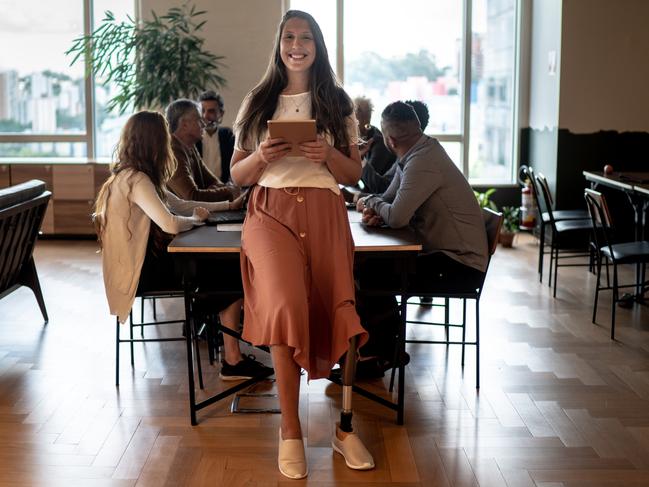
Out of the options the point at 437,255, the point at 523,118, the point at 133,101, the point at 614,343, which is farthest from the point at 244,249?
the point at 523,118

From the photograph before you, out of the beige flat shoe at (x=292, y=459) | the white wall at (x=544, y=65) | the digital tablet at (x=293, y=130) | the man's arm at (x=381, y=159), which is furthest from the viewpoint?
the white wall at (x=544, y=65)

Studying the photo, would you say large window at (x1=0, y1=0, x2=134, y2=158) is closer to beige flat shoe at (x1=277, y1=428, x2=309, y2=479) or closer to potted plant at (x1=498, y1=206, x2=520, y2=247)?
potted plant at (x1=498, y1=206, x2=520, y2=247)

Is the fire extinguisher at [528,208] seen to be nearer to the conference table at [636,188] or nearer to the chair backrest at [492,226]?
the conference table at [636,188]

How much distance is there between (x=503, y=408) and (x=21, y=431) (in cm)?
Answer: 201

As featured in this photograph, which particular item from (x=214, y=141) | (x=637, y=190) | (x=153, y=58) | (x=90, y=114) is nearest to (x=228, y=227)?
(x=214, y=141)

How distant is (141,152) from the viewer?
3910 mm

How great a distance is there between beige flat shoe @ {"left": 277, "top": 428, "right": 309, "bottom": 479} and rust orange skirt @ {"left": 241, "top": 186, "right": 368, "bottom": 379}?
0.83ft

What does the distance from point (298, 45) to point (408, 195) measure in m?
1.04

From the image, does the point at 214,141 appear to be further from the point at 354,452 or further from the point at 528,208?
the point at 528,208

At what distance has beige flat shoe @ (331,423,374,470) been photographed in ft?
10.4

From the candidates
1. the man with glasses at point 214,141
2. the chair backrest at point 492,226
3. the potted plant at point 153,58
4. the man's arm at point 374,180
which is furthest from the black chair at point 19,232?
the potted plant at point 153,58

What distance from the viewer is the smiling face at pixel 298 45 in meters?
3.17

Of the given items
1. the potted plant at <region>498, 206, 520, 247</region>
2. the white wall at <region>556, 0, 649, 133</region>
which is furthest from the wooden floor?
the white wall at <region>556, 0, 649, 133</region>

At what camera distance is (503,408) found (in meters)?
3.79
